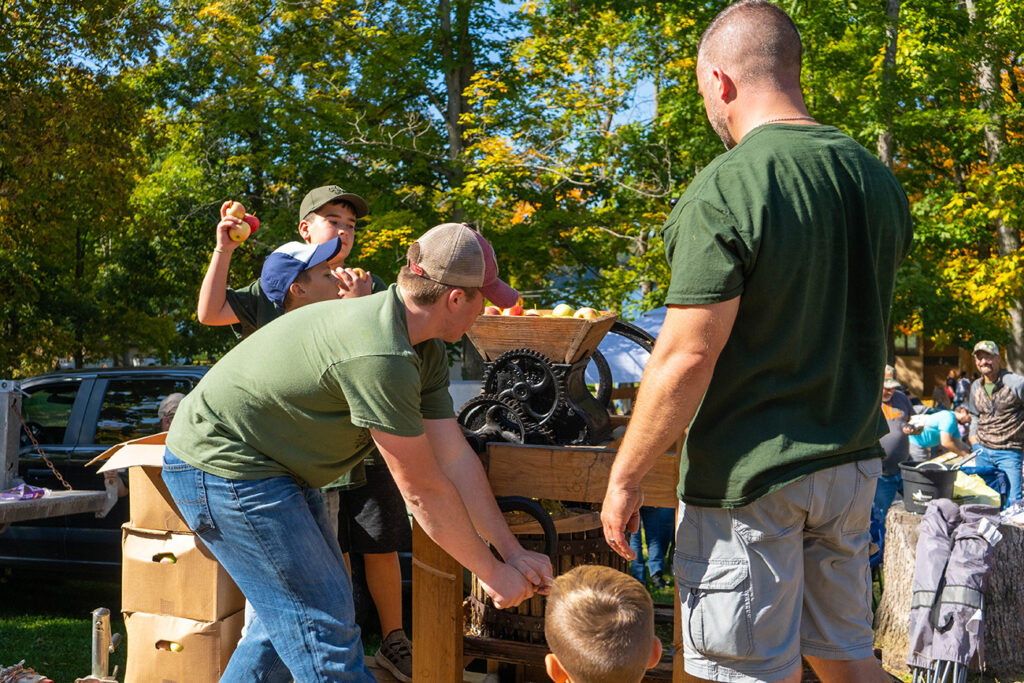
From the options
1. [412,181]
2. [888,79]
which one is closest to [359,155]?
[412,181]

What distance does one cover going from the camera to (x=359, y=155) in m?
14.5

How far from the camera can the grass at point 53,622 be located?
16.0 ft

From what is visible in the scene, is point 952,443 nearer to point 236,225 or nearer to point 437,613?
point 437,613

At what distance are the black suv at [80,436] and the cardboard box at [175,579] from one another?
281 centimetres

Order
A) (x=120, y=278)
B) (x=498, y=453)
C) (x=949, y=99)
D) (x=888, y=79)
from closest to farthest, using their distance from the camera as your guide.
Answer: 1. (x=498, y=453)
2. (x=888, y=79)
3. (x=120, y=278)
4. (x=949, y=99)

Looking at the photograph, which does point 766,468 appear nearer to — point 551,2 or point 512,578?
point 512,578

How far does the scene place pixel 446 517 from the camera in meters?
2.36

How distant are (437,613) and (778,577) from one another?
3.84 ft

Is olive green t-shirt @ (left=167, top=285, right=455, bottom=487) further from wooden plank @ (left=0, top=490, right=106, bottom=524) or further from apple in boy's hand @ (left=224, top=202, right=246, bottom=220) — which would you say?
wooden plank @ (left=0, top=490, right=106, bottom=524)

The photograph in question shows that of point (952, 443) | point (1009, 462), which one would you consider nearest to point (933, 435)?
point (952, 443)

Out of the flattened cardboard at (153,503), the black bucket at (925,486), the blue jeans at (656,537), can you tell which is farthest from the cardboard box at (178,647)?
the black bucket at (925,486)

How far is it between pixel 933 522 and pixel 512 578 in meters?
3.72

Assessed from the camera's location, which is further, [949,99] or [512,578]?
[949,99]

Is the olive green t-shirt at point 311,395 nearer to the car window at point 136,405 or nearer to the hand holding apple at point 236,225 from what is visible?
the hand holding apple at point 236,225
